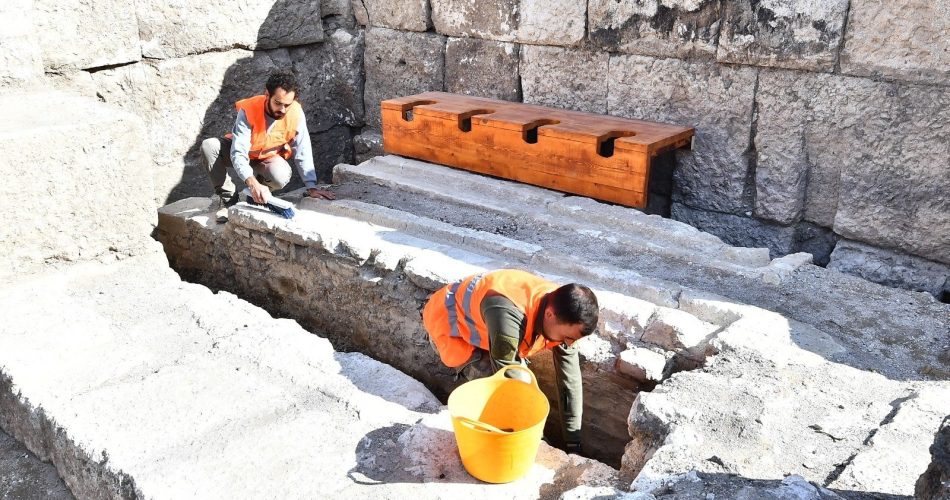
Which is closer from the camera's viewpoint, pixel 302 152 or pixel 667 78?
pixel 667 78

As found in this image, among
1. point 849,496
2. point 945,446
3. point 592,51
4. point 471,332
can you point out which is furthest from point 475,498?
point 592,51

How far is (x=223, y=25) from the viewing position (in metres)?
6.17

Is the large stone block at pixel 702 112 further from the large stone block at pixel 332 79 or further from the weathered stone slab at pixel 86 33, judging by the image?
the weathered stone slab at pixel 86 33

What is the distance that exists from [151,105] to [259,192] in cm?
158

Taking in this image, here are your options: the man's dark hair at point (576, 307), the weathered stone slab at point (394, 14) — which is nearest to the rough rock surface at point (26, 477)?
the man's dark hair at point (576, 307)

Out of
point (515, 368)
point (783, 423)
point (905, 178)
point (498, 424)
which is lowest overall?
point (498, 424)

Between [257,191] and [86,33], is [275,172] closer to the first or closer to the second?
[257,191]

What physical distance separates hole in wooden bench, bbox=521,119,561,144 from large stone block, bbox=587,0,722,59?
62 cm

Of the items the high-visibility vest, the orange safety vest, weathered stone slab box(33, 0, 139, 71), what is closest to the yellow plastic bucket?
the orange safety vest

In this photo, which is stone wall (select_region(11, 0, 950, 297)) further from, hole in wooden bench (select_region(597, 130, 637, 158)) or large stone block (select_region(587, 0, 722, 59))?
hole in wooden bench (select_region(597, 130, 637, 158))

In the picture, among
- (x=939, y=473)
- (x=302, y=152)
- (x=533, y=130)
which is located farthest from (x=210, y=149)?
(x=939, y=473)

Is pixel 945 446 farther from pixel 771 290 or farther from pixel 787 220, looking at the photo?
pixel 787 220

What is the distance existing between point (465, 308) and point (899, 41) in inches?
105

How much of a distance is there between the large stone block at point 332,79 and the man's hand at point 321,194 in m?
1.61
